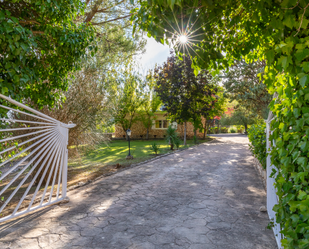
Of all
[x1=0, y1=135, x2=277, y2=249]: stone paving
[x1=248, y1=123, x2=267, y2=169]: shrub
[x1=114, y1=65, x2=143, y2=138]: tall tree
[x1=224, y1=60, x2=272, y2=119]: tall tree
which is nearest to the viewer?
[x1=0, y1=135, x2=277, y2=249]: stone paving

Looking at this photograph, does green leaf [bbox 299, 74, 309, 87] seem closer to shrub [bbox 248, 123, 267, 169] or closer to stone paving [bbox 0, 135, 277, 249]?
stone paving [bbox 0, 135, 277, 249]

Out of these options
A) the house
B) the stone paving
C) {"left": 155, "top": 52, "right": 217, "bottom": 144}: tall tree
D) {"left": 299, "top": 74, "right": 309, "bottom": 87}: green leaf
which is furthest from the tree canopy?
the house

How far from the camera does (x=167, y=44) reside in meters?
2.87

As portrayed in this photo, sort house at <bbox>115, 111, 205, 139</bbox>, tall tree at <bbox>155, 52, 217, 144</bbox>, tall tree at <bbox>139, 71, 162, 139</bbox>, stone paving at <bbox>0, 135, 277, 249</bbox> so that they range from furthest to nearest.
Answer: house at <bbox>115, 111, 205, 139</bbox> < tall tree at <bbox>139, 71, 162, 139</bbox> < tall tree at <bbox>155, 52, 217, 144</bbox> < stone paving at <bbox>0, 135, 277, 249</bbox>

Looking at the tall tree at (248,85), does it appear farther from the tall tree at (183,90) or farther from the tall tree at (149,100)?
the tall tree at (149,100)

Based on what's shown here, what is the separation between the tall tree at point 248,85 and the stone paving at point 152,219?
10019mm

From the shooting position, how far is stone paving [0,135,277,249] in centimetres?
303

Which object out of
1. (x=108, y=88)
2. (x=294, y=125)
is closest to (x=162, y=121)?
(x=108, y=88)

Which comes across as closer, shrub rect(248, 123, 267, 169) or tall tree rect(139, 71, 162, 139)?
shrub rect(248, 123, 267, 169)

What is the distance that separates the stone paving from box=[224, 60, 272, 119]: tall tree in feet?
32.9

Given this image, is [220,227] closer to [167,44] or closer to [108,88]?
[167,44]

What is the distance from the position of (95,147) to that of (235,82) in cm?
1229

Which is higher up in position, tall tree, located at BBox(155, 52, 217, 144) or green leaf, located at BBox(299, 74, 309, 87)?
tall tree, located at BBox(155, 52, 217, 144)

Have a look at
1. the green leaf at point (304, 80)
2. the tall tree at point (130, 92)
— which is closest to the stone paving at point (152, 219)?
the green leaf at point (304, 80)
